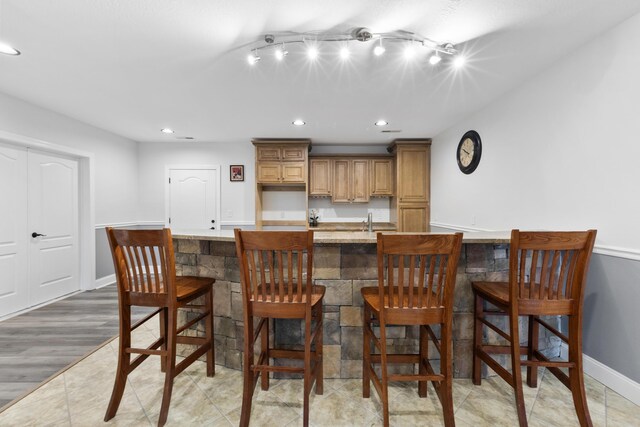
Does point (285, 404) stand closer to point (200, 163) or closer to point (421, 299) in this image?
point (421, 299)

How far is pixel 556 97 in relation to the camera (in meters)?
2.26

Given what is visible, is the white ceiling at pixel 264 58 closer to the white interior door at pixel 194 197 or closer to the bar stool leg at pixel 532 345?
the white interior door at pixel 194 197

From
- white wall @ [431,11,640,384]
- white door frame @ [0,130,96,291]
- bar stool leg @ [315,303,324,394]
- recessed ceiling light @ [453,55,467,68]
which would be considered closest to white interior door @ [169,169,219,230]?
white door frame @ [0,130,96,291]

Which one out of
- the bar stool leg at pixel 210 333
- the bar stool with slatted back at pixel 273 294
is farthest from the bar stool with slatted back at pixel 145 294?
the bar stool with slatted back at pixel 273 294

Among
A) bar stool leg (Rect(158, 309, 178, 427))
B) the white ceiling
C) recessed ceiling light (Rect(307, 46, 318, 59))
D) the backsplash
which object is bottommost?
bar stool leg (Rect(158, 309, 178, 427))

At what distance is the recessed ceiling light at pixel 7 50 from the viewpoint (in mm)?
2013

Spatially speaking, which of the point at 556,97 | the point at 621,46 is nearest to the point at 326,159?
the point at 556,97

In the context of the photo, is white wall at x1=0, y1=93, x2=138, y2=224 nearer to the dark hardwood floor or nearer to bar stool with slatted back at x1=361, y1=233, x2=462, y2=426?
the dark hardwood floor

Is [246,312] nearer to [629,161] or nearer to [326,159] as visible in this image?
[629,161]

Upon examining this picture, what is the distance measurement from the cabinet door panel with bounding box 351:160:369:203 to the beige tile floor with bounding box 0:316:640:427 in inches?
134

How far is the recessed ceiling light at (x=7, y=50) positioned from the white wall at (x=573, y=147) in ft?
13.8

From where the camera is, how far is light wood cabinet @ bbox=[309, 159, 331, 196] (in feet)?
16.3

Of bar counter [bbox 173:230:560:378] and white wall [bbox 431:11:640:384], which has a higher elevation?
white wall [bbox 431:11:640:384]

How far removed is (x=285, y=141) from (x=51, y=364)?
3803 millimetres
